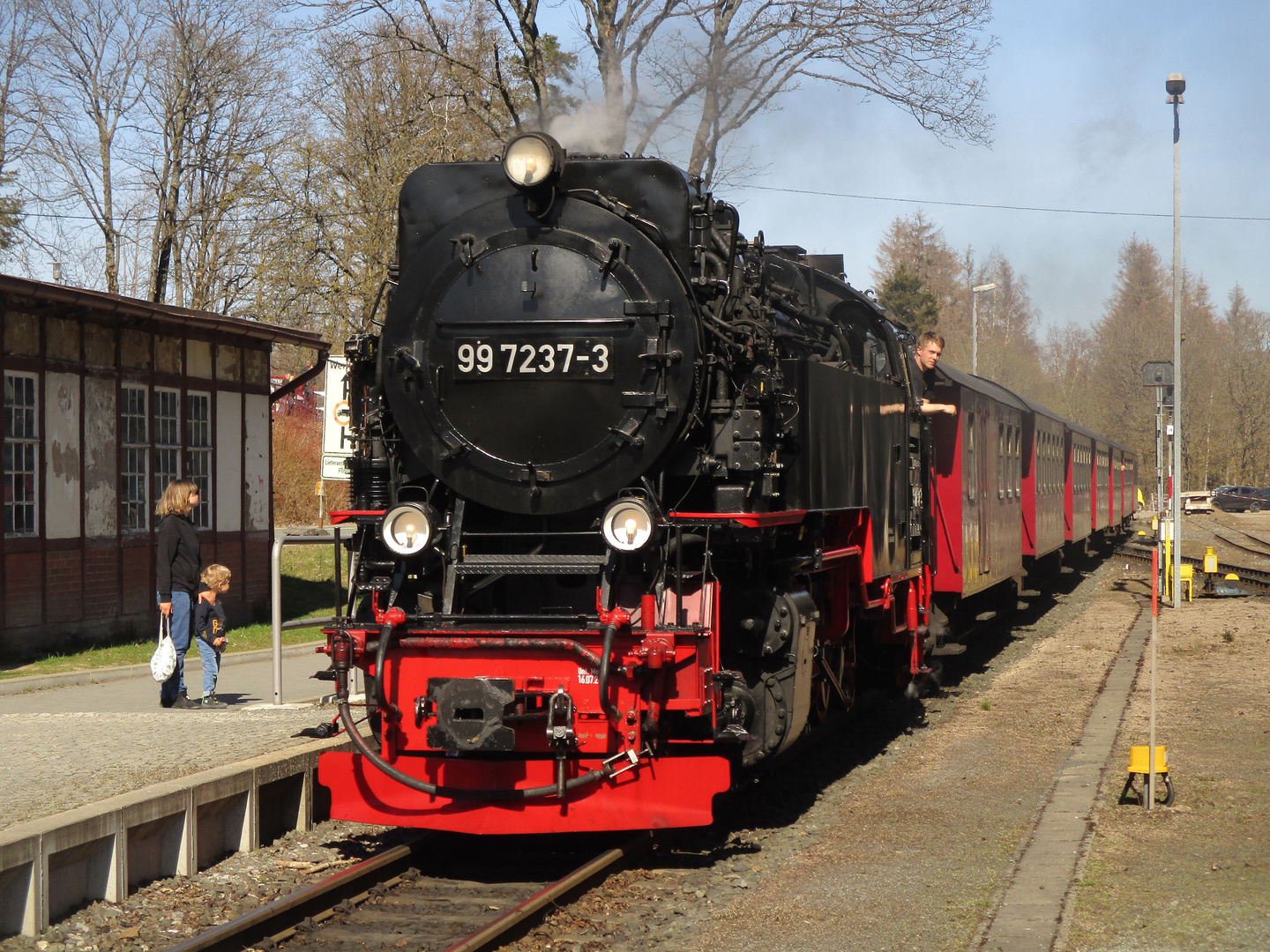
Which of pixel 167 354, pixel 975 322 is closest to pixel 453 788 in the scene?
pixel 167 354

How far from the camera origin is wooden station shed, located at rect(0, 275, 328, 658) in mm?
12430

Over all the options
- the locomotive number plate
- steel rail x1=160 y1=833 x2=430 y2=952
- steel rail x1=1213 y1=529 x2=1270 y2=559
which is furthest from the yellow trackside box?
steel rail x1=1213 y1=529 x2=1270 y2=559

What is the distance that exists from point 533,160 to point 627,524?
5.90ft

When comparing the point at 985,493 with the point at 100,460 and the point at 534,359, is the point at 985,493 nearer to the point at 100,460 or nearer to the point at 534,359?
the point at 534,359

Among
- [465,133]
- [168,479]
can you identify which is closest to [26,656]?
[168,479]

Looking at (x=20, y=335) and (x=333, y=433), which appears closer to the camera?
(x=333, y=433)

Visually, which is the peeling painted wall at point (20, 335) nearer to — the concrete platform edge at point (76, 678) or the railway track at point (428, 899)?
the concrete platform edge at point (76, 678)

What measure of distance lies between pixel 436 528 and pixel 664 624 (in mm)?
1164

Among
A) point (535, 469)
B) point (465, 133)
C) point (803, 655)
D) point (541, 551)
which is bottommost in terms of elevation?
point (803, 655)

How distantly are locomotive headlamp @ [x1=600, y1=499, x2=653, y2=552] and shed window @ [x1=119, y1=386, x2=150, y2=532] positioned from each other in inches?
378

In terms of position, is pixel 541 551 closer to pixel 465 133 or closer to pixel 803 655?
pixel 803 655

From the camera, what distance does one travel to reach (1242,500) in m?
60.5

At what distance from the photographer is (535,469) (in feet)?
20.0

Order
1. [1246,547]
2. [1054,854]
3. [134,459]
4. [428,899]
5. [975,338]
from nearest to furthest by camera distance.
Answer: [428,899], [1054,854], [134,459], [1246,547], [975,338]
